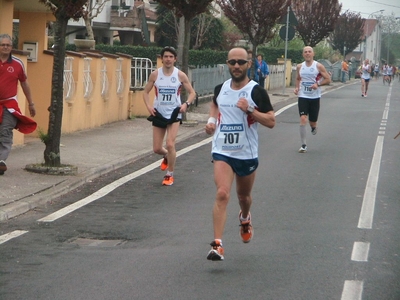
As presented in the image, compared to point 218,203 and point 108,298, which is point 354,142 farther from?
point 108,298

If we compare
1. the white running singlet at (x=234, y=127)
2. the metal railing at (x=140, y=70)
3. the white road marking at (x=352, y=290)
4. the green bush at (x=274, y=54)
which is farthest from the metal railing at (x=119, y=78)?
the green bush at (x=274, y=54)

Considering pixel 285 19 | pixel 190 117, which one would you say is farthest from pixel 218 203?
pixel 285 19

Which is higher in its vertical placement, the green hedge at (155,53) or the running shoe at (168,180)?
the green hedge at (155,53)

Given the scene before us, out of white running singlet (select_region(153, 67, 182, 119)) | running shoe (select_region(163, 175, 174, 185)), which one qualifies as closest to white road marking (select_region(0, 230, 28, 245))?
running shoe (select_region(163, 175, 174, 185))

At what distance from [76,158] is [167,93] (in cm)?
261

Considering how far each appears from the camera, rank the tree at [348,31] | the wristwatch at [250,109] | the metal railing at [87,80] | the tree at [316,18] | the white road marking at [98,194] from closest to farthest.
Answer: the wristwatch at [250,109] < the white road marking at [98,194] < the metal railing at [87,80] < the tree at [316,18] < the tree at [348,31]

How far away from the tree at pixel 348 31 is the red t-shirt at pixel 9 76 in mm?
70607

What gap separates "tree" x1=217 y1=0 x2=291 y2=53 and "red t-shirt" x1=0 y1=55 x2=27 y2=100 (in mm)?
22229

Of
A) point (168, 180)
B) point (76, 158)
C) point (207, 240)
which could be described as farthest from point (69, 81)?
point (207, 240)

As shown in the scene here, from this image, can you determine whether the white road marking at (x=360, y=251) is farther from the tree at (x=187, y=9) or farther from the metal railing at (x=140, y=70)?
the metal railing at (x=140, y=70)

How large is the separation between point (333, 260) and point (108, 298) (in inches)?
88.2

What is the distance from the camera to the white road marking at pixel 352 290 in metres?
6.51

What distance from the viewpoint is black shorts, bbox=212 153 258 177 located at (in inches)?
305

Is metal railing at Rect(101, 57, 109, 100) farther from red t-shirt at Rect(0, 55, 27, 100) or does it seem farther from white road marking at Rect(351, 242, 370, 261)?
white road marking at Rect(351, 242, 370, 261)
